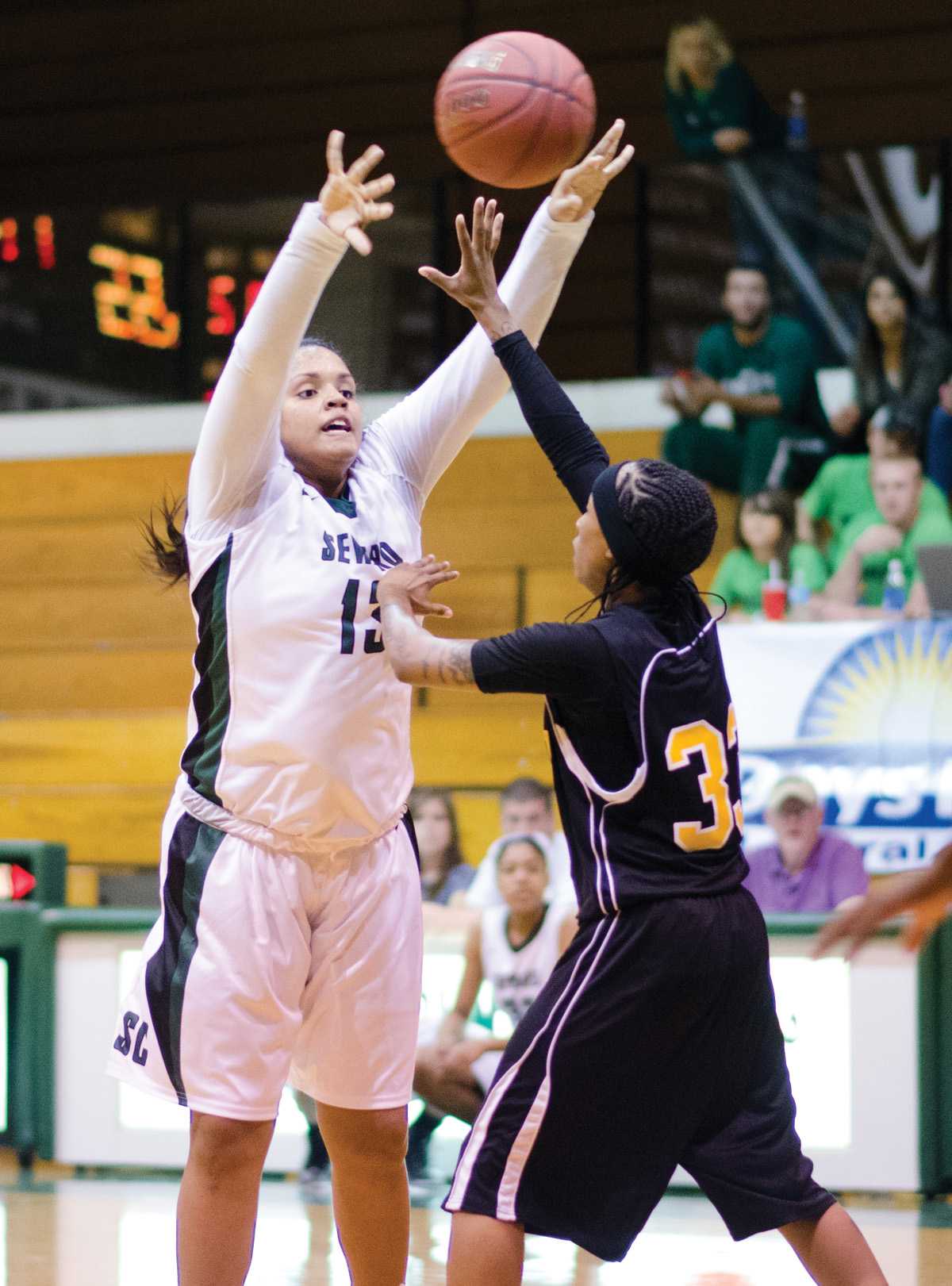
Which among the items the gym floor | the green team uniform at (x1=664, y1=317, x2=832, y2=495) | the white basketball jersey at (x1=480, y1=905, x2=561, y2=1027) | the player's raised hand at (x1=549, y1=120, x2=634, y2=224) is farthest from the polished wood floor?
the green team uniform at (x1=664, y1=317, x2=832, y2=495)

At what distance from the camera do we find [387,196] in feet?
32.1

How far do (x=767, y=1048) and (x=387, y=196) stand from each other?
24.1 feet

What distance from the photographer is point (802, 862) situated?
252 inches

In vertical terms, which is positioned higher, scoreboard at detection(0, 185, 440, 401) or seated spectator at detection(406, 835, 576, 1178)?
scoreboard at detection(0, 185, 440, 401)

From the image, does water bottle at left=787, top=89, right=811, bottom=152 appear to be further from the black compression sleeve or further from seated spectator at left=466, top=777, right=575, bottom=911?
the black compression sleeve

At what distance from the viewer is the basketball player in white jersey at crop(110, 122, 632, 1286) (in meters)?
3.34

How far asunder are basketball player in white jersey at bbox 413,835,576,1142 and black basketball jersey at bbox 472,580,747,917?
2.73 m

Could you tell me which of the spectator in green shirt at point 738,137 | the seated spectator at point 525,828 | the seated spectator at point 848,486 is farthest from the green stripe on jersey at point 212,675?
the spectator in green shirt at point 738,137

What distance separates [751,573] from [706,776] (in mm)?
5088

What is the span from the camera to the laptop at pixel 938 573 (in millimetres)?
7132

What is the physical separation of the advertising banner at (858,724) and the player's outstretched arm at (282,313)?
3824mm

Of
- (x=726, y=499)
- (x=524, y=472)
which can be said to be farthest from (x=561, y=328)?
(x=726, y=499)

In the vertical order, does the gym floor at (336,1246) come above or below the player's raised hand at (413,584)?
below

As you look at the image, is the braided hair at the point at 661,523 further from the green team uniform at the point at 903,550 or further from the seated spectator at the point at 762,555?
the seated spectator at the point at 762,555
